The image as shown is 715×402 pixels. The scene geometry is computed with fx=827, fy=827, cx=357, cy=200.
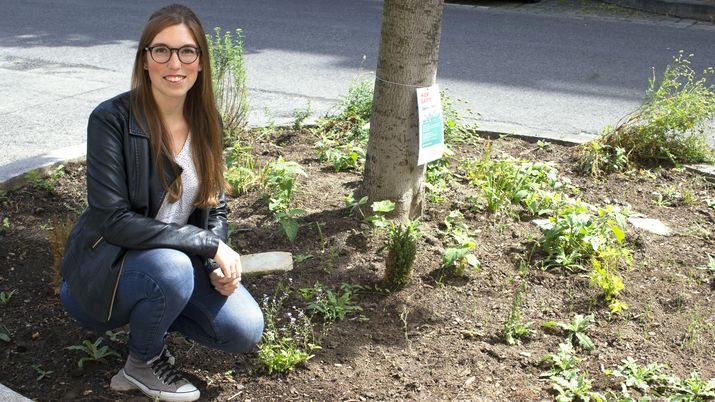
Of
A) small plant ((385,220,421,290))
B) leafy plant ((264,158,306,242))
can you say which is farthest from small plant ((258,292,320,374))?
leafy plant ((264,158,306,242))

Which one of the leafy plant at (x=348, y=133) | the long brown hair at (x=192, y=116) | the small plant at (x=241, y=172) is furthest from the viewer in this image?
the leafy plant at (x=348, y=133)

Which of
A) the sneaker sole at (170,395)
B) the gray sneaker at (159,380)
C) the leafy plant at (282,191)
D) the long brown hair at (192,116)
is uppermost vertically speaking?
the long brown hair at (192,116)

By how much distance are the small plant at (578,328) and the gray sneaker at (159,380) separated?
1.52 metres

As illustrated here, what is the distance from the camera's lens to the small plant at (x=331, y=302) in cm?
355

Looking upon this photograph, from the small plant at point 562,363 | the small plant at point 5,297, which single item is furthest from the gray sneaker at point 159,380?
the small plant at point 562,363

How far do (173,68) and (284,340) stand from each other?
1116 mm

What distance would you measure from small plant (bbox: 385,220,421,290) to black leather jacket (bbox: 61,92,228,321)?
3.13ft

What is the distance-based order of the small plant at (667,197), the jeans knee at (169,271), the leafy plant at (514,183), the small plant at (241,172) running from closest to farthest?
the jeans knee at (169,271)
the leafy plant at (514,183)
the small plant at (241,172)
the small plant at (667,197)

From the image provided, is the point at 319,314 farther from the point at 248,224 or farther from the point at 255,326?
the point at 248,224

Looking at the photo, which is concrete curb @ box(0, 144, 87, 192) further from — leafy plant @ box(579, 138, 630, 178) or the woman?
leafy plant @ box(579, 138, 630, 178)

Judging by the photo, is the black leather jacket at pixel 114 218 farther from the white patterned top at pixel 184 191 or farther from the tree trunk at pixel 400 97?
the tree trunk at pixel 400 97

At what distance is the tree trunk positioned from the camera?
13.2 ft

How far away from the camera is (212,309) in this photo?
305 centimetres

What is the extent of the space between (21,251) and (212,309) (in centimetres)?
158
